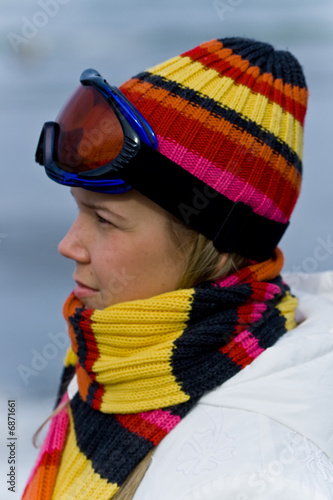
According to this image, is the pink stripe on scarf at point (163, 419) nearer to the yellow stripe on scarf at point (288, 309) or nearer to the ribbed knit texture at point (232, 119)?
the yellow stripe on scarf at point (288, 309)

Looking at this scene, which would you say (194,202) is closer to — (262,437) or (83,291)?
(83,291)

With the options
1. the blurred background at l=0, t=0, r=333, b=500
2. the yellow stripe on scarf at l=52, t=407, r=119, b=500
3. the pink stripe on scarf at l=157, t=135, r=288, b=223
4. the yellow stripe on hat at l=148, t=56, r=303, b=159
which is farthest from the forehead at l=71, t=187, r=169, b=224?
the blurred background at l=0, t=0, r=333, b=500

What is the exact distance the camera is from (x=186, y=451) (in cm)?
93

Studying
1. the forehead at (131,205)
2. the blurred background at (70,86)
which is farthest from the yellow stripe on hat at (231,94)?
the blurred background at (70,86)

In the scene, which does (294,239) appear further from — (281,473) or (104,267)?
(281,473)

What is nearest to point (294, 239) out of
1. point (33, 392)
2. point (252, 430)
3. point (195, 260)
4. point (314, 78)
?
point (314, 78)

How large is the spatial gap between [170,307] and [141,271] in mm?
99

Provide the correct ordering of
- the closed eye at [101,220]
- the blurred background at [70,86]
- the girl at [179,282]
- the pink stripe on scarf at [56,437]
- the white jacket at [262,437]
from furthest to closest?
the blurred background at [70,86]
the pink stripe on scarf at [56,437]
the closed eye at [101,220]
the girl at [179,282]
the white jacket at [262,437]

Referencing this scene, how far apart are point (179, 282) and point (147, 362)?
182 mm

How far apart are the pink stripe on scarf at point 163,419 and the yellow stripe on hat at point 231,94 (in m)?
0.61

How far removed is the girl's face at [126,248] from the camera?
106cm

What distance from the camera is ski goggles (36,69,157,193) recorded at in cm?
103

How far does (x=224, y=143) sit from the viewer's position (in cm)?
107

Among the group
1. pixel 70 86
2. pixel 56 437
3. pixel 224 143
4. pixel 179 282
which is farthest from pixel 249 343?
pixel 70 86
